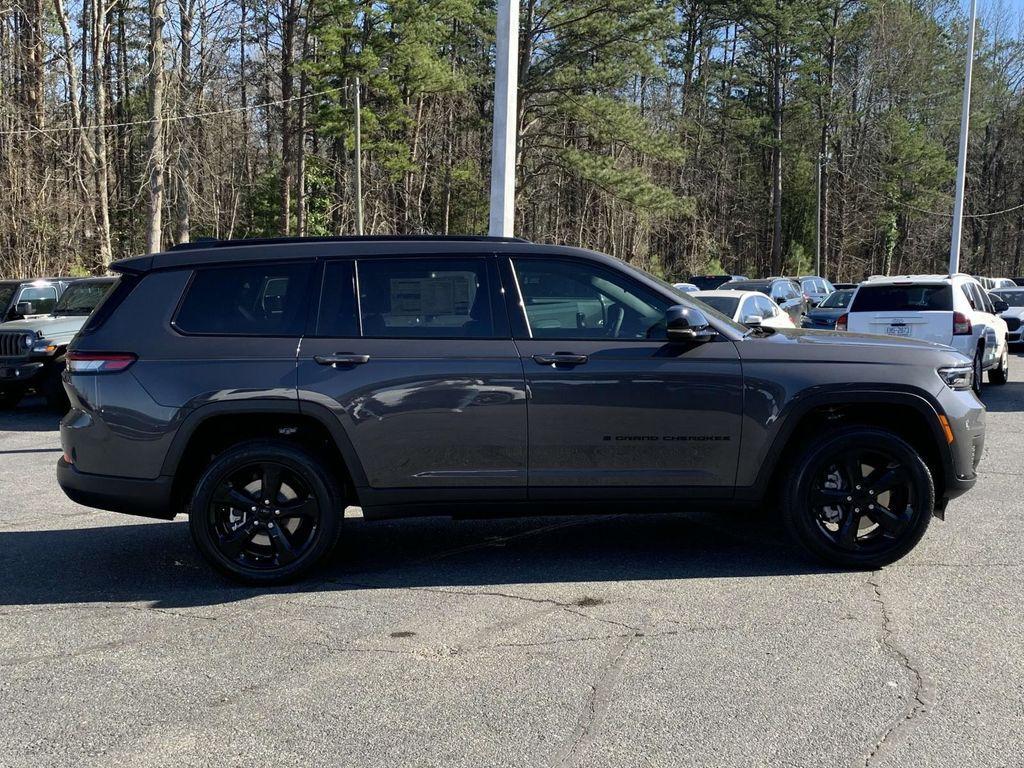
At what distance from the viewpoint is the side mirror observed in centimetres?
548

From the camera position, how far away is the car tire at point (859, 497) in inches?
224

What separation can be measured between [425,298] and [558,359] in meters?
0.84

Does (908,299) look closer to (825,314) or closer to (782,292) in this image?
(825,314)

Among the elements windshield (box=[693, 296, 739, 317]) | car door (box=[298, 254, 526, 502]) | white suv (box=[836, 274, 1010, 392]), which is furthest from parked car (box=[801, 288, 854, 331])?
car door (box=[298, 254, 526, 502])

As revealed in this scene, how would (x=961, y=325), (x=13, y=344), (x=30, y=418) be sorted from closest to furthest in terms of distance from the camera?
(x=13, y=344), (x=30, y=418), (x=961, y=325)

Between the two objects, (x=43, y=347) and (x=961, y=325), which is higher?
(x=961, y=325)

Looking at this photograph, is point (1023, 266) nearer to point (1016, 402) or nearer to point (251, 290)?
point (1016, 402)

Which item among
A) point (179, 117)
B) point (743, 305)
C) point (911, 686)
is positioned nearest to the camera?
point (911, 686)

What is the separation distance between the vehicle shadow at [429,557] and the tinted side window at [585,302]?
1.41 metres

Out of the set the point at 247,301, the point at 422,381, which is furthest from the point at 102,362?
the point at 422,381

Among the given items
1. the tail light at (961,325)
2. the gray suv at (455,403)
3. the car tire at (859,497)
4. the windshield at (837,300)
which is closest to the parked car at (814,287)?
the windshield at (837,300)

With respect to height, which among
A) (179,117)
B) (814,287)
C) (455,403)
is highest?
(179,117)

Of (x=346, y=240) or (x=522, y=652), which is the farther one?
(x=346, y=240)

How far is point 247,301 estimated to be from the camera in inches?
224
